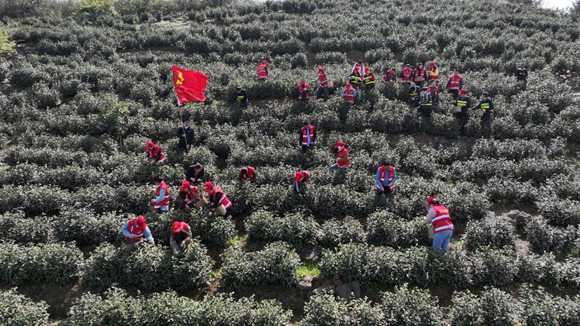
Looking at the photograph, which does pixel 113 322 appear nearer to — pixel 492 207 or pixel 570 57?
pixel 492 207

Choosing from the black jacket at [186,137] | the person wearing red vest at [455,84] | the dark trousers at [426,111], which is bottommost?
the black jacket at [186,137]

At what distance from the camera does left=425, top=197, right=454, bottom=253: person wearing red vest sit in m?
9.06

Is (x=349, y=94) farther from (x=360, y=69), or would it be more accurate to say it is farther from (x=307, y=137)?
(x=307, y=137)

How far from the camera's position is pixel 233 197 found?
11734 mm

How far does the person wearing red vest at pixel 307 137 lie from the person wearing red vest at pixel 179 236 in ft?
21.6

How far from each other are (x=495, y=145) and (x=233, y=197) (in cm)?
1168

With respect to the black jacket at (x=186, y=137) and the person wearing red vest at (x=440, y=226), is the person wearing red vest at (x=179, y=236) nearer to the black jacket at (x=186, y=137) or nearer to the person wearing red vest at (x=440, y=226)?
the black jacket at (x=186, y=137)

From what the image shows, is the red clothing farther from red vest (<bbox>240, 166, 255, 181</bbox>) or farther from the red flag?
red vest (<bbox>240, 166, 255, 181</bbox>)

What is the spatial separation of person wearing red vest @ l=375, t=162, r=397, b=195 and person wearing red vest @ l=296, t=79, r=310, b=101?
8.11m

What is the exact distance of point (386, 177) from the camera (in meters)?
11.5

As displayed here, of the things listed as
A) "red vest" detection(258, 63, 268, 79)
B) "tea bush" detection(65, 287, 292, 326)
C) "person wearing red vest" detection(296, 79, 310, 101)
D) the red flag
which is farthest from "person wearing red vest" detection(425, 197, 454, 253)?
"red vest" detection(258, 63, 268, 79)

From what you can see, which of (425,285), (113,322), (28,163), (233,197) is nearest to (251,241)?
(233,197)

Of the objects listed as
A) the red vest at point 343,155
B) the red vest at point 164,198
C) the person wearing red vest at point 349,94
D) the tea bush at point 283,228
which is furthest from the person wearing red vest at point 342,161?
the red vest at point 164,198

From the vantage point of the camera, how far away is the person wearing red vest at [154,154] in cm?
1338
